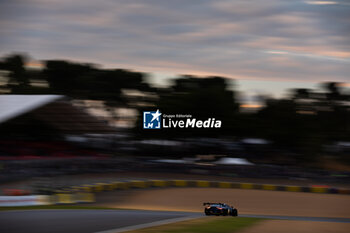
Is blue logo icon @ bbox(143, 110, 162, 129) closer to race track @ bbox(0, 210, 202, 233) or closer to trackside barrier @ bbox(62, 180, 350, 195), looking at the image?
trackside barrier @ bbox(62, 180, 350, 195)

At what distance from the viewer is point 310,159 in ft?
117

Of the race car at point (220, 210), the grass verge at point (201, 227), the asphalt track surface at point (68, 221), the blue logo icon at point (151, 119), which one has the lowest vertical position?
the race car at point (220, 210)

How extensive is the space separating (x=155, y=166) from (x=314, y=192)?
10275 mm

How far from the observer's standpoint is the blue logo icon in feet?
116

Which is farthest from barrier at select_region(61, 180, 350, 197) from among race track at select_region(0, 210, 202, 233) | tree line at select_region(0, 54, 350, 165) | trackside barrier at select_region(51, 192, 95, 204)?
tree line at select_region(0, 54, 350, 165)

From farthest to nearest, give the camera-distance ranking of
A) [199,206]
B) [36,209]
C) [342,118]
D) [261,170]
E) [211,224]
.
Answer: [342,118], [261,170], [199,206], [36,209], [211,224]

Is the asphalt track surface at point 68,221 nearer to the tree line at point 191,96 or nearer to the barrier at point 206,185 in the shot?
the barrier at point 206,185

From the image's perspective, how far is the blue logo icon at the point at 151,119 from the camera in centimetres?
3525

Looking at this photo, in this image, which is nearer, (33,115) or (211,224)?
(211,224)

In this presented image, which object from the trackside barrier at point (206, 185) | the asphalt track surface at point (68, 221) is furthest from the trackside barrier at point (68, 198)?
the trackside barrier at point (206, 185)

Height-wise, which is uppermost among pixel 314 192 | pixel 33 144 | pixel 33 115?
pixel 33 115

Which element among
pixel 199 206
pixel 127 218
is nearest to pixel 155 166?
pixel 199 206

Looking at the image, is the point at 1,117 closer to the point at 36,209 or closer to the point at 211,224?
the point at 36,209

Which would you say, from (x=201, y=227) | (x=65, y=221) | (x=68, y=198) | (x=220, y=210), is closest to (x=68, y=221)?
(x=65, y=221)
